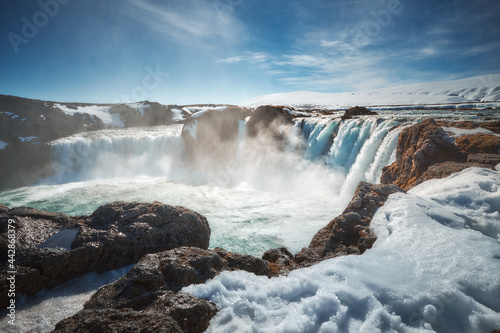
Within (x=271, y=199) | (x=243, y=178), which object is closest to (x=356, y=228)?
(x=271, y=199)

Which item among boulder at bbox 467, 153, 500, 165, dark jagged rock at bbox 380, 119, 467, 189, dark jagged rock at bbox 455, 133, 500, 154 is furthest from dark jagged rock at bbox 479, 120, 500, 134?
boulder at bbox 467, 153, 500, 165

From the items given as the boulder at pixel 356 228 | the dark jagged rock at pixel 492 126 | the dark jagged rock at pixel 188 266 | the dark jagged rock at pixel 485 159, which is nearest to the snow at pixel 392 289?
the dark jagged rock at pixel 188 266

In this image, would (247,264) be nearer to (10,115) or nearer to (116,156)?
(116,156)

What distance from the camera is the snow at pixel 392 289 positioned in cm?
298

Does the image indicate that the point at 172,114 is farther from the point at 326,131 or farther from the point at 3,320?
the point at 3,320

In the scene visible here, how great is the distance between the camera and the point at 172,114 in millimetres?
52906

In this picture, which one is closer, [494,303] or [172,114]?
[494,303]

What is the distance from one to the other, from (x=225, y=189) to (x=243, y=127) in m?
9.69

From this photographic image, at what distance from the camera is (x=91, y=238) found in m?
5.33

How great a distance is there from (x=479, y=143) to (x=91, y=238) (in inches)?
523

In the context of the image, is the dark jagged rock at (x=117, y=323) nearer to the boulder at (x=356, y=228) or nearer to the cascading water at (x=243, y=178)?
the cascading water at (x=243, y=178)

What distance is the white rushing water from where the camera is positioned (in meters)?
3.18

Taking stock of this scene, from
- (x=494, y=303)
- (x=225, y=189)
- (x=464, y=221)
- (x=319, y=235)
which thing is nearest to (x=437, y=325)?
(x=494, y=303)

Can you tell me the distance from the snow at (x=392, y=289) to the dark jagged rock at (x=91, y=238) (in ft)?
8.46
